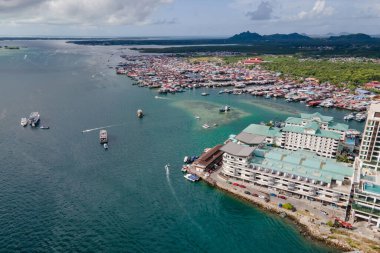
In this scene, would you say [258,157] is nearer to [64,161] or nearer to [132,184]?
[132,184]

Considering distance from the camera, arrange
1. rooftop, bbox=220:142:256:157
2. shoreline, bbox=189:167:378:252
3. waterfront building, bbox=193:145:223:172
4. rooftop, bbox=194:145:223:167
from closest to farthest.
A: shoreline, bbox=189:167:378:252, rooftop, bbox=220:142:256:157, waterfront building, bbox=193:145:223:172, rooftop, bbox=194:145:223:167

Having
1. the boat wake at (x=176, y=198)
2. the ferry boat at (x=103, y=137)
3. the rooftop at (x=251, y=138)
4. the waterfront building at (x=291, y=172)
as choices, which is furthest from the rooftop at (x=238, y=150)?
the ferry boat at (x=103, y=137)

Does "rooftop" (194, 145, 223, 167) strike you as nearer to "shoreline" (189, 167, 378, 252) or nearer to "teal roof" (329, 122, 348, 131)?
"shoreline" (189, 167, 378, 252)

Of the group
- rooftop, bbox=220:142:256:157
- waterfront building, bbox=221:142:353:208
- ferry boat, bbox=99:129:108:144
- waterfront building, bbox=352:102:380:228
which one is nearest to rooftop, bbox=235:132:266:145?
waterfront building, bbox=221:142:353:208

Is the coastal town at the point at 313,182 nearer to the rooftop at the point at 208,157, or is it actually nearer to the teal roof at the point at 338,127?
the rooftop at the point at 208,157

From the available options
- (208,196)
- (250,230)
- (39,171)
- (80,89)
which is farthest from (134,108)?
(250,230)

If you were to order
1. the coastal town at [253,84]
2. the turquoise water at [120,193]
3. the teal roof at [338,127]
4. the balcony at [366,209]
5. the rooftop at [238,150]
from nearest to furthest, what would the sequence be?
the turquoise water at [120,193] → the balcony at [366,209] → the rooftop at [238,150] → the teal roof at [338,127] → the coastal town at [253,84]
